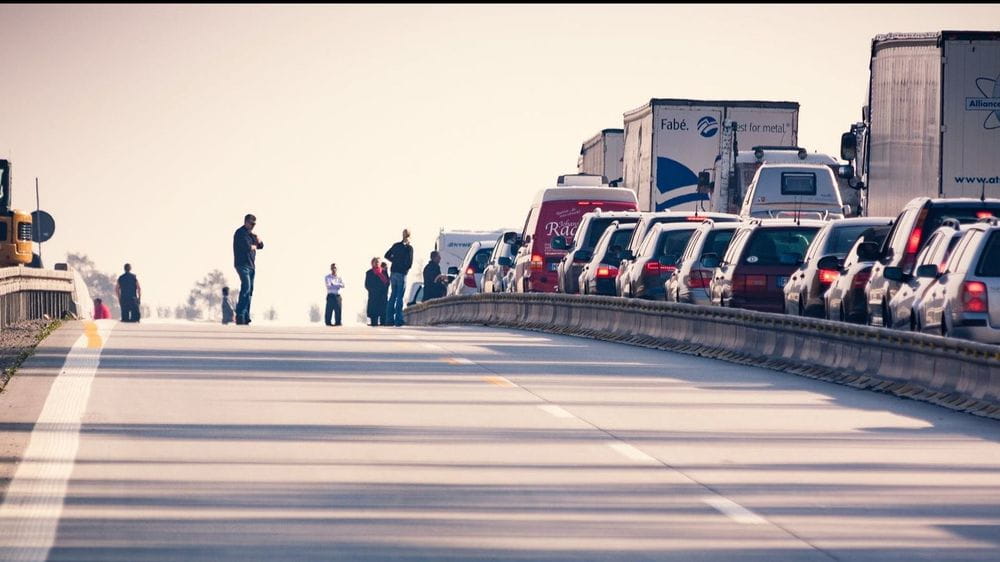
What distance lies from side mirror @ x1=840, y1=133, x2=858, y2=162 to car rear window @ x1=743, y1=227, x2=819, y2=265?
11.4 metres

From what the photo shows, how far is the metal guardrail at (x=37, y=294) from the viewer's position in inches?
1183

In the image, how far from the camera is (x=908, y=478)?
12.4 metres

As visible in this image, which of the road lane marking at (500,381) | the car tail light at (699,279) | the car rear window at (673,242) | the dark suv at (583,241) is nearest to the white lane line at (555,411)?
the road lane marking at (500,381)

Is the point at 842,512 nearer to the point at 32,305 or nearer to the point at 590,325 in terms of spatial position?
the point at 590,325

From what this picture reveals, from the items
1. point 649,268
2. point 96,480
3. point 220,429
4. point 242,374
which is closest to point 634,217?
point 649,268

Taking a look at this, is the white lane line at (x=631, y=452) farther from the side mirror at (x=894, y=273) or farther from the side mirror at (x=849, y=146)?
the side mirror at (x=849, y=146)

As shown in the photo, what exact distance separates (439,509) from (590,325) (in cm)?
2111

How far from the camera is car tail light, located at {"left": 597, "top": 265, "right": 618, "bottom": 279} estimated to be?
35.5 metres

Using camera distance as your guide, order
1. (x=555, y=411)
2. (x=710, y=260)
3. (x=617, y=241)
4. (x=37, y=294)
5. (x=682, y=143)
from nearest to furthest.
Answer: (x=555, y=411)
(x=710, y=260)
(x=37, y=294)
(x=617, y=241)
(x=682, y=143)

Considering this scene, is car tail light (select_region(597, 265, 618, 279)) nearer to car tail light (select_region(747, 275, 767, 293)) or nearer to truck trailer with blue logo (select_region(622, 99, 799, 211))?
car tail light (select_region(747, 275, 767, 293))

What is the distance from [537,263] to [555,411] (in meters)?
23.7

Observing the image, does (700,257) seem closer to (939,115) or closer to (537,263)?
(939,115)

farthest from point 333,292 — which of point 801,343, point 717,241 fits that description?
point 801,343

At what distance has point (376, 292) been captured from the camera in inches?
1912
